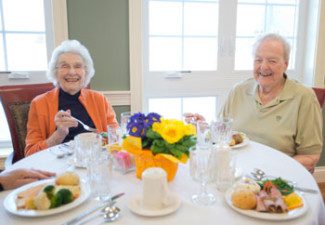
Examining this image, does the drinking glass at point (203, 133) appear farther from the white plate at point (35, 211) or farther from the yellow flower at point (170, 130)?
the white plate at point (35, 211)

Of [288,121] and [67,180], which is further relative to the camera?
[288,121]

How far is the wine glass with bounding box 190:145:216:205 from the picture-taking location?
3.34ft

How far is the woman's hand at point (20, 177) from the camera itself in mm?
1104

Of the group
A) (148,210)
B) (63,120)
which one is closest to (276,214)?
(148,210)

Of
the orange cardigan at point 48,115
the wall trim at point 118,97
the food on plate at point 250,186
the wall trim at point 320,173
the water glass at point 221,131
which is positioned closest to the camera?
the food on plate at point 250,186

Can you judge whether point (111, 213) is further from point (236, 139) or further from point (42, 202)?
point (236, 139)

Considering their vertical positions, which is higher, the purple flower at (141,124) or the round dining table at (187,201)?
the purple flower at (141,124)

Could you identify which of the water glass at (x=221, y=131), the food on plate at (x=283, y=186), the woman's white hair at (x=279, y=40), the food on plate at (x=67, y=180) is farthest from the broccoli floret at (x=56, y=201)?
the woman's white hair at (x=279, y=40)

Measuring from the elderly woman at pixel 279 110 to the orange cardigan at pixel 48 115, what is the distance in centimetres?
65

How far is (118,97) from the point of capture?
2510 mm

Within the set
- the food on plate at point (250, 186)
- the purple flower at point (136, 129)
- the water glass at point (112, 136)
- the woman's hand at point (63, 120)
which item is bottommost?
the food on plate at point (250, 186)

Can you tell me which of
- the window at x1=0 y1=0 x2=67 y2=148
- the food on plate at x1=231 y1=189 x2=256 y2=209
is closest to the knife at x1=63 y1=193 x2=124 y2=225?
the food on plate at x1=231 y1=189 x2=256 y2=209

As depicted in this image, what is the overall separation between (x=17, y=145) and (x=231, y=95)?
1.37 metres

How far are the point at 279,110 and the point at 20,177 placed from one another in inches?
54.1
